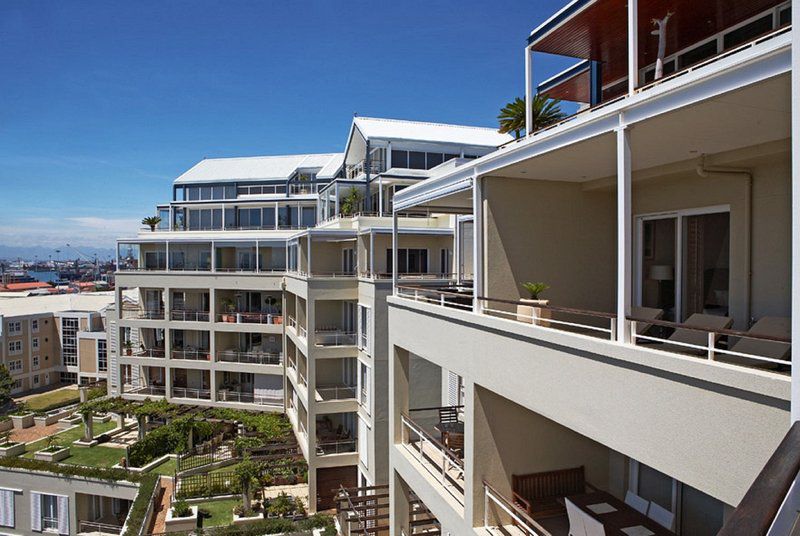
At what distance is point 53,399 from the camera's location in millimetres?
48938

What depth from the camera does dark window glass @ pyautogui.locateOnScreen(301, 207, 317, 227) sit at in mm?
43344

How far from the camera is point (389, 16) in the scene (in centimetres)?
1916

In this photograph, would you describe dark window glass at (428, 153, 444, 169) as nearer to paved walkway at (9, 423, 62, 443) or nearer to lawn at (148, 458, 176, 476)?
lawn at (148, 458, 176, 476)

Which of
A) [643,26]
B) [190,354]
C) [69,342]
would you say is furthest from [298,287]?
[69,342]

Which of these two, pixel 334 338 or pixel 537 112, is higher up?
pixel 537 112

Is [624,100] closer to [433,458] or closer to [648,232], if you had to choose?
[648,232]

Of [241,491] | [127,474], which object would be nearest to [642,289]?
[241,491]

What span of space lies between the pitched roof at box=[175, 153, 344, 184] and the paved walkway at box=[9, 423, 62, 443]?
22432 mm

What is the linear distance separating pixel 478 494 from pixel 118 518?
82.9 feet

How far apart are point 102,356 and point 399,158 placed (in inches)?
1478

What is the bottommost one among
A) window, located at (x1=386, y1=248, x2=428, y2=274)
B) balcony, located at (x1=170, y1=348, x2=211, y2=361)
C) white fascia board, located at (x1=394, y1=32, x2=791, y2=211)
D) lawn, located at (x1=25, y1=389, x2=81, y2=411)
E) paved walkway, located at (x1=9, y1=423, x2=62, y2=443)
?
lawn, located at (x1=25, y1=389, x2=81, y2=411)

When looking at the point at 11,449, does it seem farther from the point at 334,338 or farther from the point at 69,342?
the point at 69,342

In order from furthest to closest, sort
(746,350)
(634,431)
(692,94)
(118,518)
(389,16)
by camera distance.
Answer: (118,518) → (389,16) → (746,350) → (634,431) → (692,94)

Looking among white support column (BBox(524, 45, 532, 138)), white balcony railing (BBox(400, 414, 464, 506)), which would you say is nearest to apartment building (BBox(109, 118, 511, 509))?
white support column (BBox(524, 45, 532, 138))
